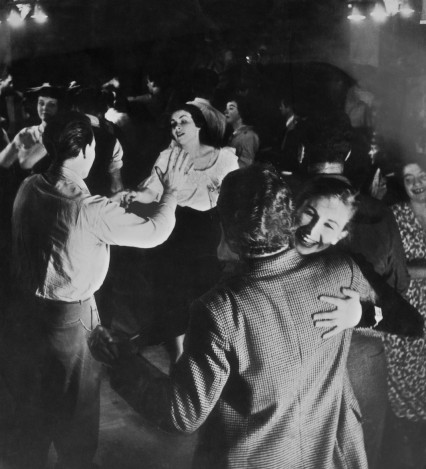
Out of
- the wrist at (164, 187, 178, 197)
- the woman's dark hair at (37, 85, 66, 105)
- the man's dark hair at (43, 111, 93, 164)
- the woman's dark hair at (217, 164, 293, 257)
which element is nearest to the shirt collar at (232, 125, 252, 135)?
the wrist at (164, 187, 178, 197)

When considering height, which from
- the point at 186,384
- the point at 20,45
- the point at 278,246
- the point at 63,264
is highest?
the point at 20,45

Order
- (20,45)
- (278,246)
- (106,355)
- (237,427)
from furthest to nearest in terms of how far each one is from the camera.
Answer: (20,45)
(106,355)
(237,427)
(278,246)

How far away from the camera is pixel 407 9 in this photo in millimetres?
2680

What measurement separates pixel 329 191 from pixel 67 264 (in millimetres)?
1028

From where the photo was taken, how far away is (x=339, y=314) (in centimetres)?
223

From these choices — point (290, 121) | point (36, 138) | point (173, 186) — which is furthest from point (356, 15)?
point (36, 138)

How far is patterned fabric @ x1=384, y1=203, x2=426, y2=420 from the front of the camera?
2.68 m

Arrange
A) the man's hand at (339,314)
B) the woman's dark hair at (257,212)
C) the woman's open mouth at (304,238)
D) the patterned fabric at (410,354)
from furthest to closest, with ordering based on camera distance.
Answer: the patterned fabric at (410,354), the woman's open mouth at (304,238), the man's hand at (339,314), the woman's dark hair at (257,212)

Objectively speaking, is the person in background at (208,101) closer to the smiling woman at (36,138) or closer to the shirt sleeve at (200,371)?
the smiling woman at (36,138)

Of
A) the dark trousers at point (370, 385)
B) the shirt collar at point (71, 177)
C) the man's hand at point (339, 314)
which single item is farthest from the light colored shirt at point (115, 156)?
the dark trousers at point (370, 385)

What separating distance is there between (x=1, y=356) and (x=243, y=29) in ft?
5.42

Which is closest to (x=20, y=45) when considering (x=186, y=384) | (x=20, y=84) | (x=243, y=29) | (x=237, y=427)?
(x=20, y=84)

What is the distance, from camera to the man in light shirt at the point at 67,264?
246 centimetres

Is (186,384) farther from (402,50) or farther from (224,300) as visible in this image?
(402,50)
